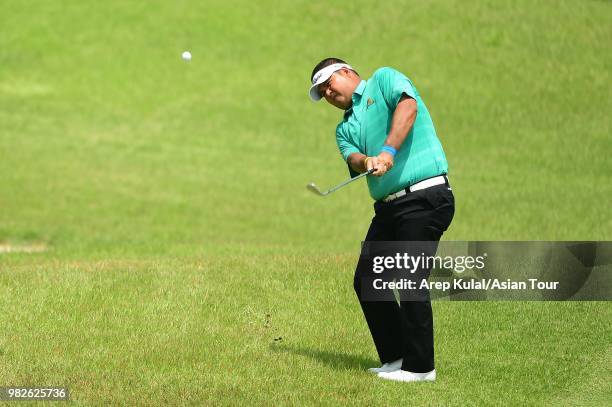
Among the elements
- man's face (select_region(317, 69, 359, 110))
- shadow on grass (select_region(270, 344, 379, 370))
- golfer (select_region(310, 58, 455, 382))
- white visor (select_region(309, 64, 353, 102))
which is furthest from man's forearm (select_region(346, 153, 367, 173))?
shadow on grass (select_region(270, 344, 379, 370))

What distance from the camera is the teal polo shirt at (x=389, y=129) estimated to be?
855 cm

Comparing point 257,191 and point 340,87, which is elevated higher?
point 257,191

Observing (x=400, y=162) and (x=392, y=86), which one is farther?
(x=400, y=162)

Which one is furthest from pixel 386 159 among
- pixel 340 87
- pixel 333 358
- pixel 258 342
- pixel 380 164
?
pixel 258 342

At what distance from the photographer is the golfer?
846cm

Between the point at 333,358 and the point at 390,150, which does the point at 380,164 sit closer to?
the point at 390,150

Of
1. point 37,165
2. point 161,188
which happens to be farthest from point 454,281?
point 37,165

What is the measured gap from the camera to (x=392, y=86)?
8.48 m

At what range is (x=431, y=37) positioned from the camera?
40219 mm

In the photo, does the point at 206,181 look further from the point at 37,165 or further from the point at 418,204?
the point at 418,204

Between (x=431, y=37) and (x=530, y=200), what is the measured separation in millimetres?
13478

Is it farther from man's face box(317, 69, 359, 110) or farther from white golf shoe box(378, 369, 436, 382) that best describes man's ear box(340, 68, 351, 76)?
white golf shoe box(378, 369, 436, 382)

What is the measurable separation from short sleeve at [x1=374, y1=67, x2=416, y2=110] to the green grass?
2.29 m

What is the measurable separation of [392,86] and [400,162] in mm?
610
